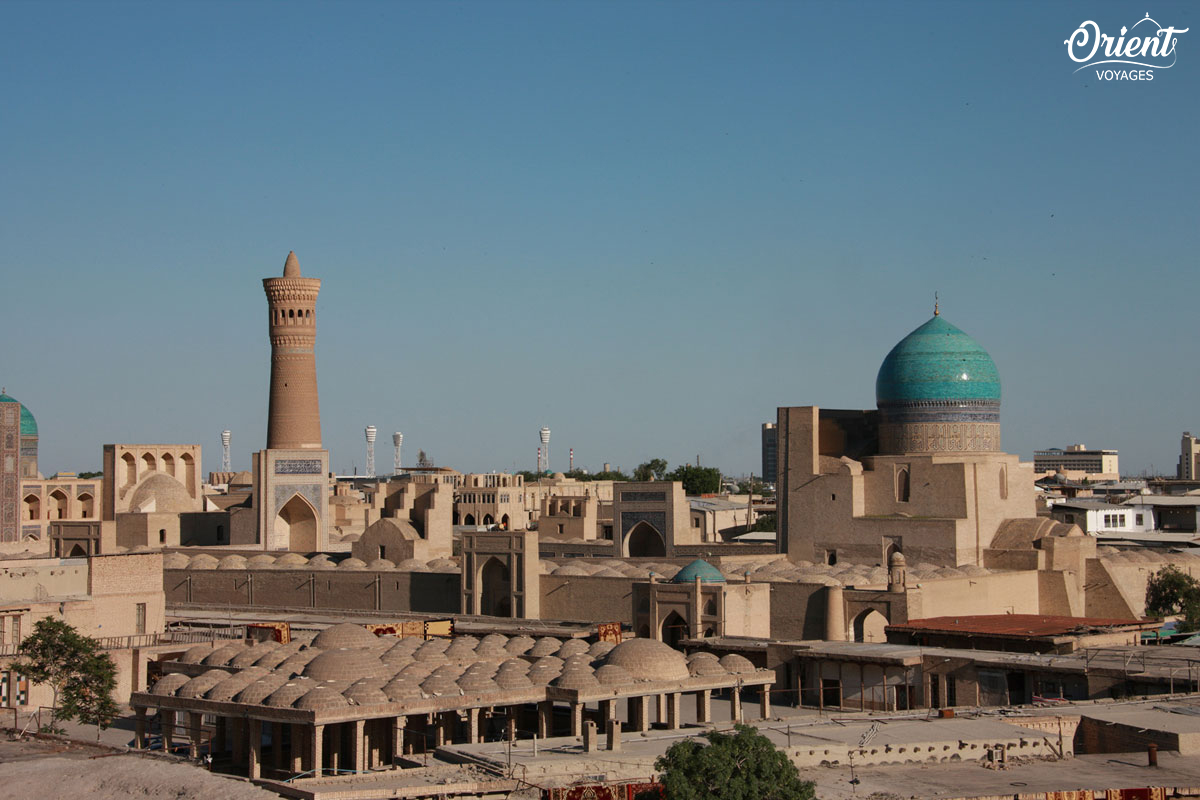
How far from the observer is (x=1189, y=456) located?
10106cm

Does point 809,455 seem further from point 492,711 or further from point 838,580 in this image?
point 492,711

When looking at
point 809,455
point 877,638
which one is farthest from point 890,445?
point 877,638

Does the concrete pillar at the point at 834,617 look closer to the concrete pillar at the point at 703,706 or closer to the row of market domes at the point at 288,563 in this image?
the concrete pillar at the point at 703,706

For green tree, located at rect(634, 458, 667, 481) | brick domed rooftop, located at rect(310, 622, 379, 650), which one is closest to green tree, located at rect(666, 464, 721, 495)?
green tree, located at rect(634, 458, 667, 481)

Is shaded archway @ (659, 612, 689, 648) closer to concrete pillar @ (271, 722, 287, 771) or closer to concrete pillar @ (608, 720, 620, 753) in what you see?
concrete pillar @ (271, 722, 287, 771)

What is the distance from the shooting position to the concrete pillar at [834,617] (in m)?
29.6

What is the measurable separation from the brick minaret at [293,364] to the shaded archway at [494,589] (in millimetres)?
11832

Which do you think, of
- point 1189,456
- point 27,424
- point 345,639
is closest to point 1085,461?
point 1189,456

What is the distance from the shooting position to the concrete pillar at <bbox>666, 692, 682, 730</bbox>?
2273 cm

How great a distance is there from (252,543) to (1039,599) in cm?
2086

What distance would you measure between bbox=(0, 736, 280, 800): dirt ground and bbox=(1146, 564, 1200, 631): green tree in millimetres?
22290

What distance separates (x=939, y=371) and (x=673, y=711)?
1651 cm

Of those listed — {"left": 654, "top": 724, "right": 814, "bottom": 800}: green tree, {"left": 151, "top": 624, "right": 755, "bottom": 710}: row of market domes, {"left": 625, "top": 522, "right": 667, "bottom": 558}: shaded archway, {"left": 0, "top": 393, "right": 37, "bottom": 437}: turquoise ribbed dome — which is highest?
{"left": 0, "top": 393, "right": 37, "bottom": 437}: turquoise ribbed dome

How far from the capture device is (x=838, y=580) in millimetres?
31438
